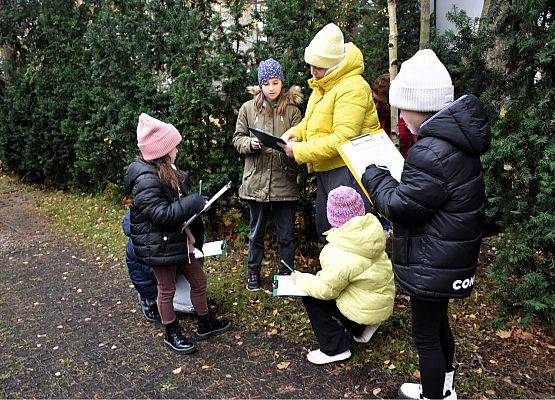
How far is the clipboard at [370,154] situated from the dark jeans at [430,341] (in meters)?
0.95

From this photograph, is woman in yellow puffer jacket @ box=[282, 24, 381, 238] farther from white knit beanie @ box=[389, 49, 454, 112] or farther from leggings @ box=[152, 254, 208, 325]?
leggings @ box=[152, 254, 208, 325]

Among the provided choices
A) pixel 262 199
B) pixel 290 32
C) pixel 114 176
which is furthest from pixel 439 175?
pixel 114 176

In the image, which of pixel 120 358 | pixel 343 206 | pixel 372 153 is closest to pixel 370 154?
pixel 372 153

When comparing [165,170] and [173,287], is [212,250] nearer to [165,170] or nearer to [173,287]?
[173,287]

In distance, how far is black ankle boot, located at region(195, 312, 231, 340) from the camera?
4316 millimetres

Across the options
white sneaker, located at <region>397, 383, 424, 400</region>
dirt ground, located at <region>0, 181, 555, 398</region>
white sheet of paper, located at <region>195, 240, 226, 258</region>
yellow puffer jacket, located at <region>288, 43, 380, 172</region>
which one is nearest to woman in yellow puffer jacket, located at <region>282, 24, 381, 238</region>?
yellow puffer jacket, located at <region>288, 43, 380, 172</region>

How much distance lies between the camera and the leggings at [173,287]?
3.96 meters

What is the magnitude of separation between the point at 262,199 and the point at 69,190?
5848mm

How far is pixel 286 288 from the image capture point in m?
3.75

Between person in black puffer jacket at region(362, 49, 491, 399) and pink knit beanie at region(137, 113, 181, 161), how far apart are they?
1.48 metres

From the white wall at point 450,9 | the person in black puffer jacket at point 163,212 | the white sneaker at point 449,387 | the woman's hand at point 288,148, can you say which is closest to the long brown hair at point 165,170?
the person in black puffer jacket at point 163,212

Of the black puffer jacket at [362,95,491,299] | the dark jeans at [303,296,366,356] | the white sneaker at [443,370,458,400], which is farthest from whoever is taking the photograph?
the dark jeans at [303,296,366,356]

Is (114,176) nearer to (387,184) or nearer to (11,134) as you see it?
(11,134)

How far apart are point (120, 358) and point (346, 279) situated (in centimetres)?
187
